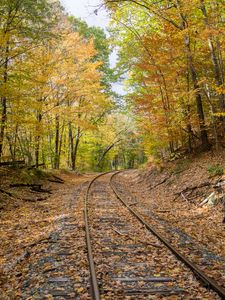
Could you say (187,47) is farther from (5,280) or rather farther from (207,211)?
(5,280)

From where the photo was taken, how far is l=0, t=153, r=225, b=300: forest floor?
17.6 feet

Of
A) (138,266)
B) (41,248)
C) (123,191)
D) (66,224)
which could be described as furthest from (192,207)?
(41,248)

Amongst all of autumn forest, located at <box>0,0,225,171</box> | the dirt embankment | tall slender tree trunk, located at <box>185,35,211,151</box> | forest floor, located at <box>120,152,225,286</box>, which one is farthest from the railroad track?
tall slender tree trunk, located at <box>185,35,211,151</box>

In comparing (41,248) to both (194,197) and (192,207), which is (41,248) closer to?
(192,207)

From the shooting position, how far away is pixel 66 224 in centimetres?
912

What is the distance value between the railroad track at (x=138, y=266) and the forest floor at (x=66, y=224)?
297 millimetres

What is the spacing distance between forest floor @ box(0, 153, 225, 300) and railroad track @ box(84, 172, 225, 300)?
0.97 feet

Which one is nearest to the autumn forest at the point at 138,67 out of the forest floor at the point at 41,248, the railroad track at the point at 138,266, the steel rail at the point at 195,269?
the forest floor at the point at 41,248

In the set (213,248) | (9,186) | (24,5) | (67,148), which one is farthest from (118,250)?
(67,148)

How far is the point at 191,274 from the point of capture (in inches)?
214

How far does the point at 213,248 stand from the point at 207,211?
3825mm

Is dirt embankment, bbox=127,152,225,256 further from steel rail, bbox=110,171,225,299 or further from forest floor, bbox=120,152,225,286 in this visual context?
steel rail, bbox=110,171,225,299

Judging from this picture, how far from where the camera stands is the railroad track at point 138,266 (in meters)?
4.77

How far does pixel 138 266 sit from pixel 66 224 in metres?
3.80
